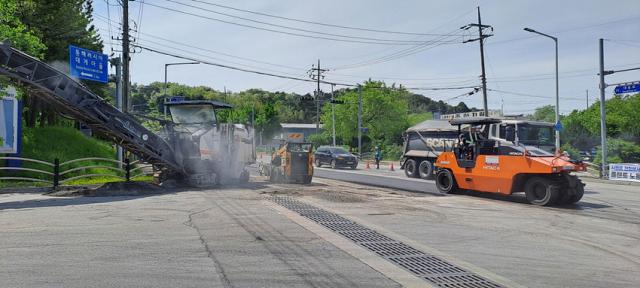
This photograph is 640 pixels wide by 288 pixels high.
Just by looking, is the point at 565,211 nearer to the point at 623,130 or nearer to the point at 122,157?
the point at 122,157

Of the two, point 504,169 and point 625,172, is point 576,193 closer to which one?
point 504,169

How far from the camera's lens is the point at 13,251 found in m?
7.20

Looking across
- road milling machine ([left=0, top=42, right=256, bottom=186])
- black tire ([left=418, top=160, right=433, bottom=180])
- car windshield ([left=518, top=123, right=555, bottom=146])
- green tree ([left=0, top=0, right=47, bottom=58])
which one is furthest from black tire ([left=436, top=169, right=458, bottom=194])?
green tree ([left=0, top=0, right=47, bottom=58])

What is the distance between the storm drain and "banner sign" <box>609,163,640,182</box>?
2061cm

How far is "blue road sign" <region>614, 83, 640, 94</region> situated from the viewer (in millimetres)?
25612

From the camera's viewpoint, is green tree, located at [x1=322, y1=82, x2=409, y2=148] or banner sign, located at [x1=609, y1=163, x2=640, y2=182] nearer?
banner sign, located at [x1=609, y1=163, x2=640, y2=182]

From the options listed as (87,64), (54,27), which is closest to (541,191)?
(87,64)

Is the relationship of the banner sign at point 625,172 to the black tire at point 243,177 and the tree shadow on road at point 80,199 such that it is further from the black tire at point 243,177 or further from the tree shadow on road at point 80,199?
the tree shadow on road at point 80,199

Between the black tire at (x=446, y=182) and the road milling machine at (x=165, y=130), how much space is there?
25.1 feet

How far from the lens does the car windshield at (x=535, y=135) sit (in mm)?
22766

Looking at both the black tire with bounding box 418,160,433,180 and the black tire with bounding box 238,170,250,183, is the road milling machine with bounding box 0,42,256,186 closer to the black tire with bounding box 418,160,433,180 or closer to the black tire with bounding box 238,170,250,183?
the black tire with bounding box 238,170,250,183

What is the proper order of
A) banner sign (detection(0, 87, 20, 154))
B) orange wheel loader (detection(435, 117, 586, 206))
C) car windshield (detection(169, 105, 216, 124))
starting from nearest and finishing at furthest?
orange wheel loader (detection(435, 117, 586, 206)) → car windshield (detection(169, 105, 216, 124)) → banner sign (detection(0, 87, 20, 154))

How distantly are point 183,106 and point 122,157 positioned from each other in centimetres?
706

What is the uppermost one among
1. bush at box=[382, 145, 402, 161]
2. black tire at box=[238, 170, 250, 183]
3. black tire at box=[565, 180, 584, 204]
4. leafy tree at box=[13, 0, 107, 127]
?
leafy tree at box=[13, 0, 107, 127]
